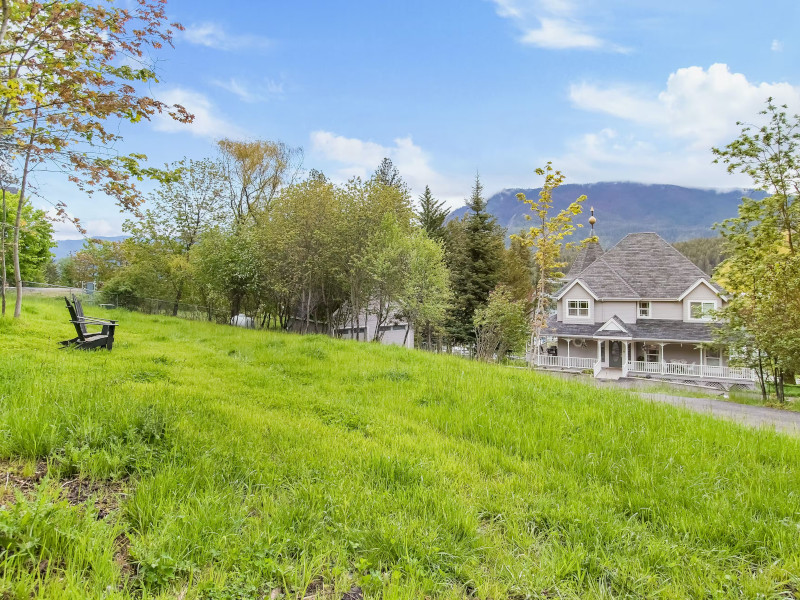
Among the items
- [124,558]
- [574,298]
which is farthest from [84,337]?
[574,298]

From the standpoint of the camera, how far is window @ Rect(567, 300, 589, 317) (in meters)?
29.0

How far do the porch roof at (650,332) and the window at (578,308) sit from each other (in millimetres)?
832

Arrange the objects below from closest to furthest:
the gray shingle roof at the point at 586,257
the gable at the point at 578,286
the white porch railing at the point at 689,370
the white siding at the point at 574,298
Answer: the white porch railing at the point at 689,370, the gable at the point at 578,286, the white siding at the point at 574,298, the gray shingle roof at the point at 586,257

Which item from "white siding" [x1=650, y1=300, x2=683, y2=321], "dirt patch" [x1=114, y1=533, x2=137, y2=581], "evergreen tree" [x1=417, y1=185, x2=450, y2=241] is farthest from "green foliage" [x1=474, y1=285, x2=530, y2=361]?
"dirt patch" [x1=114, y1=533, x2=137, y2=581]

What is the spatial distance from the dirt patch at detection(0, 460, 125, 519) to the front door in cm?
3046

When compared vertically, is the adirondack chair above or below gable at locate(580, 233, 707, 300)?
below

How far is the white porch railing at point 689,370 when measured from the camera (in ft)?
77.6

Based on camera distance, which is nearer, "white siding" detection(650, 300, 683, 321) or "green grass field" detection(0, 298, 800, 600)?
"green grass field" detection(0, 298, 800, 600)

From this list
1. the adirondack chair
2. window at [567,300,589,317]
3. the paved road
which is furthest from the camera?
→ window at [567,300,589,317]

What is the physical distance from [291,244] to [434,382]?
1216 centimetres

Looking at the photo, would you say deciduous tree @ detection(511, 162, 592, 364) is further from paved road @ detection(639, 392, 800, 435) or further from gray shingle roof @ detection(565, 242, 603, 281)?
gray shingle roof @ detection(565, 242, 603, 281)

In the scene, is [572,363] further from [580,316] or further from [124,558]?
[124,558]

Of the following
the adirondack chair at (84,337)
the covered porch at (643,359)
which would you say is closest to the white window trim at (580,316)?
the covered porch at (643,359)

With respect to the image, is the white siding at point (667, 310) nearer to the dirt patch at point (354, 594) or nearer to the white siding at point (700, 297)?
the white siding at point (700, 297)
